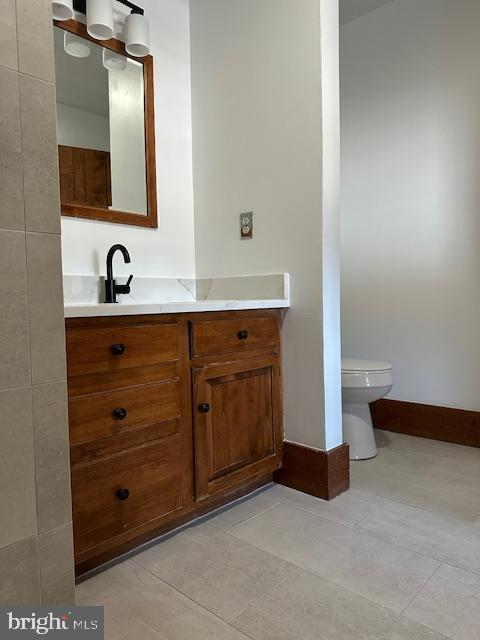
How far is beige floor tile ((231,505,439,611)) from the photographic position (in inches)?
49.2

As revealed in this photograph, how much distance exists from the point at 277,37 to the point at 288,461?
5.86 feet

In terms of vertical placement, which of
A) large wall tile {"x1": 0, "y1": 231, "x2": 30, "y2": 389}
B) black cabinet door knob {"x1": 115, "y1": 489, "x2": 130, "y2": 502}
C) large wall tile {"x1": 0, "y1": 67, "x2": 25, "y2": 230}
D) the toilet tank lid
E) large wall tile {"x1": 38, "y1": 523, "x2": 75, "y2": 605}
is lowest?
black cabinet door knob {"x1": 115, "y1": 489, "x2": 130, "y2": 502}

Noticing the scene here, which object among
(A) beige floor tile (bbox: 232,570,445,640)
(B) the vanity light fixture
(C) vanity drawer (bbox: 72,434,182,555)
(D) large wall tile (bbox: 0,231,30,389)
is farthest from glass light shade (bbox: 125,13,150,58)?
(A) beige floor tile (bbox: 232,570,445,640)

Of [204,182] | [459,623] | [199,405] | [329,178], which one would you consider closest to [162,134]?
[204,182]

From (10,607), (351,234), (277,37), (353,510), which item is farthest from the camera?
(351,234)

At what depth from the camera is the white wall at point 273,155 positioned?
5.92 ft

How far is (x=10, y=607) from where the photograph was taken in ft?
2.59

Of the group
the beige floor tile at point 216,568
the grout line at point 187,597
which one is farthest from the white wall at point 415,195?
the grout line at point 187,597

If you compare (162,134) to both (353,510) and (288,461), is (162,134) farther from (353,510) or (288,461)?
(353,510)

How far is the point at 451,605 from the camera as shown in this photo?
3.84 feet

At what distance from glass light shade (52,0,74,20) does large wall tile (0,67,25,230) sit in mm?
1145

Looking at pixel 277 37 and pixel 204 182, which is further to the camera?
pixel 204 182

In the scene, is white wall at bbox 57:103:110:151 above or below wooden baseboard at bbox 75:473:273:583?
above

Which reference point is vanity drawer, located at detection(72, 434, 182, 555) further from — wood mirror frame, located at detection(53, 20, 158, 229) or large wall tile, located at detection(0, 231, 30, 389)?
wood mirror frame, located at detection(53, 20, 158, 229)
